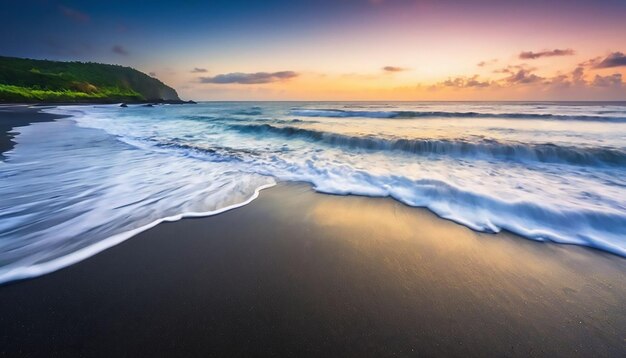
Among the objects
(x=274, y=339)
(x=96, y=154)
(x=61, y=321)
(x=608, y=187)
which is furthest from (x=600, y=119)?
(x=96, y=154)

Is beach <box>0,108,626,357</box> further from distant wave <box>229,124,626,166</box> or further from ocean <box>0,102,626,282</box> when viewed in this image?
distant wave <box>229,124,626,166</box>

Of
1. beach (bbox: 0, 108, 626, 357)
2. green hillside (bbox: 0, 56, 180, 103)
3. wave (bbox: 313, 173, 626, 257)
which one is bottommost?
wave (bbox: 313, 173, 626, 257)

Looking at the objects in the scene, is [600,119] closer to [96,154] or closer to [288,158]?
[288,158]

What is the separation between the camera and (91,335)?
1.78 metres

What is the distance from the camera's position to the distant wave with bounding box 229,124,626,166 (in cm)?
779

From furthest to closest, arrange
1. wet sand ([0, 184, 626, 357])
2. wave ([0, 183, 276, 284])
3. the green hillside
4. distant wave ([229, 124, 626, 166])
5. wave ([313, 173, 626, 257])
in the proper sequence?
the green hillside < distant wave ([229, 124, 626, 166]) < wave ([313, 173, 626, 257]) < wave ([0, 183, 276, 284]) < wet sand ([0, 184, 626, 357])

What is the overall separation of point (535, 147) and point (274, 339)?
1062 cm

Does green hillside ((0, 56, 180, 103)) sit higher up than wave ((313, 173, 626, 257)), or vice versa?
green hillside ((0, 56, 180, 103))

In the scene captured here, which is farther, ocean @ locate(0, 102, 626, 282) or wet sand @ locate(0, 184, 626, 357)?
ocean @ locate(0, 102, 626, 282)

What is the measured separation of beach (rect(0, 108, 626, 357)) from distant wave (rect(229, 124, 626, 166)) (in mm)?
6501

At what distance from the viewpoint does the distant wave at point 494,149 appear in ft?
25.6

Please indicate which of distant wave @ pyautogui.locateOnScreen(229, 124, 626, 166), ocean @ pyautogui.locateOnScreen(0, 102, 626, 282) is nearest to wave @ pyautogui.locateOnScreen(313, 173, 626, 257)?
ocean @ pyautogui.locateOnScreen(0, 102, 626, 282)

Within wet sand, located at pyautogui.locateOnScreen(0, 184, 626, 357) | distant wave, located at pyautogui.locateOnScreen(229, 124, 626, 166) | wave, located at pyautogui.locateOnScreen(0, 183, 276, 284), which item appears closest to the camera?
wet sand, located at pyautogui.locateOnScreen(0, 184, 626, 357)

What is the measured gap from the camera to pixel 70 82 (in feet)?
219
